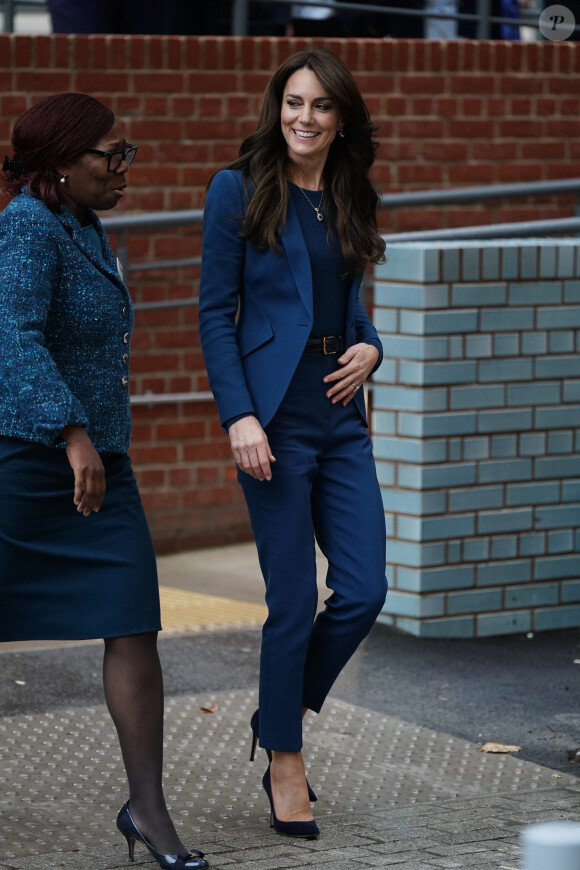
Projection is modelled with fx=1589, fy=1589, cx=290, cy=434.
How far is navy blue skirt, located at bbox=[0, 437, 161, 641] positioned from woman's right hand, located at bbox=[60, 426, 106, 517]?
11 cm

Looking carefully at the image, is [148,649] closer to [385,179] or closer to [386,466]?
[386,466]

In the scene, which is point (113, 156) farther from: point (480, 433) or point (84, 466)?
point (480, 433)

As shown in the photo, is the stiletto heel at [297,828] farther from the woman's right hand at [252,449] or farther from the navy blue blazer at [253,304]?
the navy blue blazer at [253,304]

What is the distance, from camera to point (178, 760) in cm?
473

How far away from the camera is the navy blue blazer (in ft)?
13.2

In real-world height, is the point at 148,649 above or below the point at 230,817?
above

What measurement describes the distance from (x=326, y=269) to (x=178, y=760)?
1.58 m

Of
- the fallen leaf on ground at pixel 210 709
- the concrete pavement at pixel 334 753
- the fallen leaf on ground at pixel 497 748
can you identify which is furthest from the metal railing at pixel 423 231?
the fallen leaf on ground at pixel 497 748

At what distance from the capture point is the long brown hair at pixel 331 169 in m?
4.05

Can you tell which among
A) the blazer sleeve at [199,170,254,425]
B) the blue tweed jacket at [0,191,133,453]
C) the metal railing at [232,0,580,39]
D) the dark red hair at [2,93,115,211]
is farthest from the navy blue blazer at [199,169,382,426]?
the metal railing at [232,0,580,39]

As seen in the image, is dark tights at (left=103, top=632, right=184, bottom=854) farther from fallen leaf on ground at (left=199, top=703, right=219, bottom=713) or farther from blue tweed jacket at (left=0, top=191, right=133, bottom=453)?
fallen leaf on ground at (left=199, top=703, right=219, bottom=713)

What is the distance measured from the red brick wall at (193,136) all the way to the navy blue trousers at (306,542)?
3.96m

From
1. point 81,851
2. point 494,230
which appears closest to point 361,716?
point 81,851

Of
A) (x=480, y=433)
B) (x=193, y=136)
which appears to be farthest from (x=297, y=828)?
(x=193, y=136)
